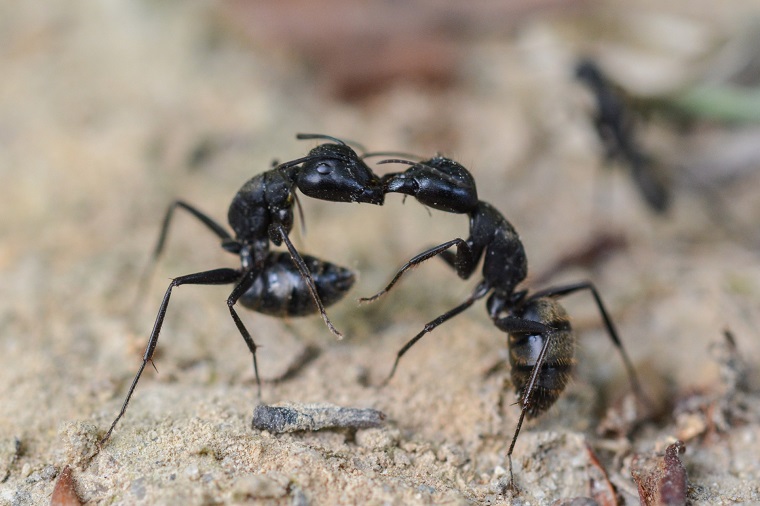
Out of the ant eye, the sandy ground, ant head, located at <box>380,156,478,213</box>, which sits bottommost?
the sandy ground

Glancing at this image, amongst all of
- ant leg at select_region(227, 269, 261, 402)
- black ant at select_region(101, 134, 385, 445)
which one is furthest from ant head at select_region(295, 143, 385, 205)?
ant leg at select_region(227, 269, 261, 402)

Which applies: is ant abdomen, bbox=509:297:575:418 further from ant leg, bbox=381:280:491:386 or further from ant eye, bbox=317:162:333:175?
ant eye, bbox=317:162:333:175

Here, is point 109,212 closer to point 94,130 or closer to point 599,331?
point 94,130

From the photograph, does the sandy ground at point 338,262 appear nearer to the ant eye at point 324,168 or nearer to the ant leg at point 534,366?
the ant leg at point 534,366

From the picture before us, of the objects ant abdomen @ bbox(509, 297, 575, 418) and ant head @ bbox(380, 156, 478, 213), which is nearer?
ant abdomen @ bbox(509, 297, 575, 418)

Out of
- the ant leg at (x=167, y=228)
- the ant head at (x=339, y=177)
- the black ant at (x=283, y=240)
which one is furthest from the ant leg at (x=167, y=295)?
the ant head at (x=339, y=177)

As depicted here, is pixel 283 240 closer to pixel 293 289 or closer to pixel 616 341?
pixel 293 289

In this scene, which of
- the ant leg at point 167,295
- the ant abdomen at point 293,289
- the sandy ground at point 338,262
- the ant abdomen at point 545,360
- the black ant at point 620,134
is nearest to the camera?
the sandy ground at point 338,262
